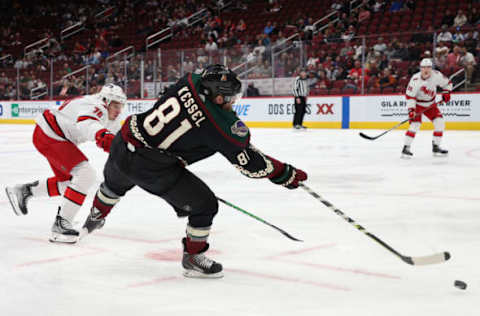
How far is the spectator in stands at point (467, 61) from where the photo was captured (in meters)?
13.0

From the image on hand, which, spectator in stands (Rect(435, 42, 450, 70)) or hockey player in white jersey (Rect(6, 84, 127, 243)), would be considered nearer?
hockey player in white jersey (Rect(6, 84, 127, 243))

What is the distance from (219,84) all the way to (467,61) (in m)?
11.6

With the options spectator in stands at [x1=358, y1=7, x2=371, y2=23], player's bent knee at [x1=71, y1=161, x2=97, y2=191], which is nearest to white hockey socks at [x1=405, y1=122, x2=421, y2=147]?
player's bent knee at [x1=71, y1=161, x2=97, y2=191]

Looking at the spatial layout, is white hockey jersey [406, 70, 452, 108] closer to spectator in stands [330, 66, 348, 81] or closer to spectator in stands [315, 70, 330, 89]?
spectator in stands [330, 66, 348, 81]

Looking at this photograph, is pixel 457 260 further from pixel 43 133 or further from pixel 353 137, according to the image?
pixel 353 137

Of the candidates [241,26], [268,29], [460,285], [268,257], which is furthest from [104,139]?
[241,26]

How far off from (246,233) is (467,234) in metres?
1.30

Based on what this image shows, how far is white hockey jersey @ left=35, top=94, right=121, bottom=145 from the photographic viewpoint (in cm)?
355

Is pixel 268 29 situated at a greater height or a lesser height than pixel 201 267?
greater

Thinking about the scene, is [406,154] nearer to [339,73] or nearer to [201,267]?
[201,267]

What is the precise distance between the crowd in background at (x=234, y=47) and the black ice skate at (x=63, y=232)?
11.2 metres

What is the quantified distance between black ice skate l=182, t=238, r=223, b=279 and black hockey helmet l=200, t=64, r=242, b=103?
75 cm

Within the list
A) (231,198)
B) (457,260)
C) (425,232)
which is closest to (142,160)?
(457,260)

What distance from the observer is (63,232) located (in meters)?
3.53
